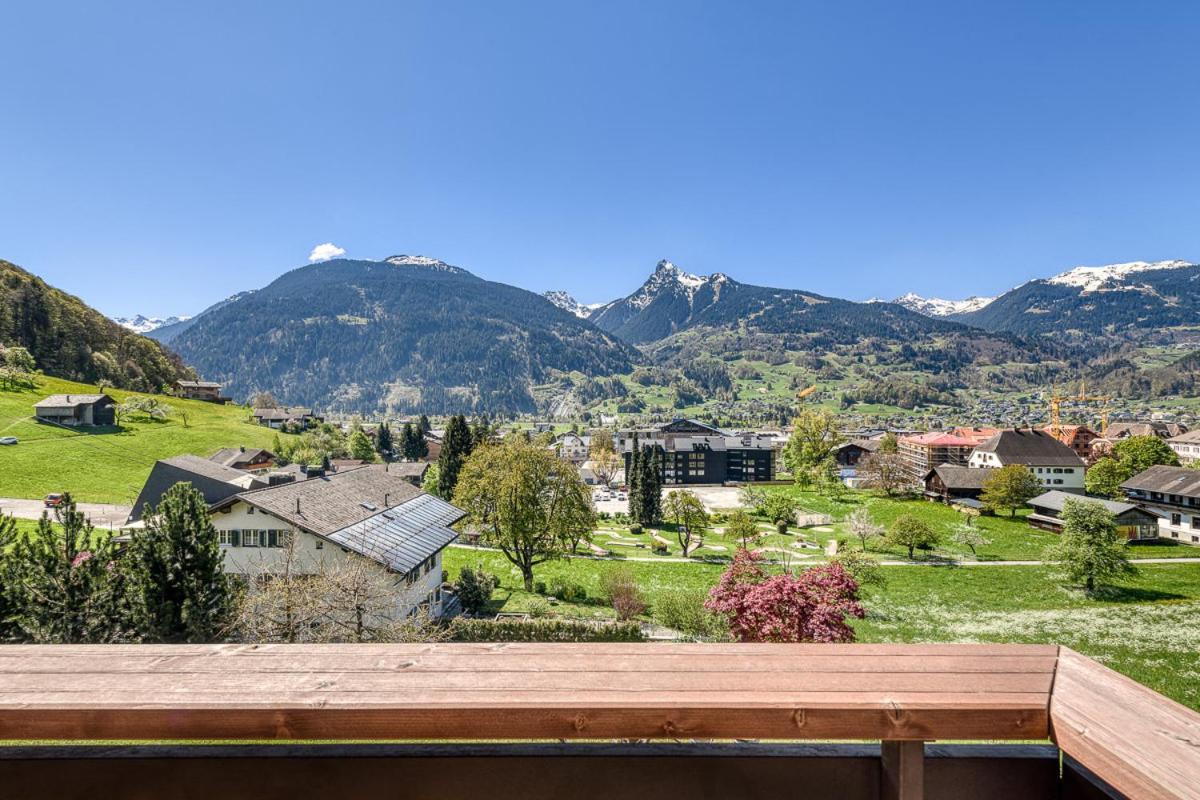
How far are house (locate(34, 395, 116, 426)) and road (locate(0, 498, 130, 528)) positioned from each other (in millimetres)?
27183

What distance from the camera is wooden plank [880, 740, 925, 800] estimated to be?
142 cm

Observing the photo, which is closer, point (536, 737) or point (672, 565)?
point (536, 737)

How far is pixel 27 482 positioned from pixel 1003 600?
7043cm

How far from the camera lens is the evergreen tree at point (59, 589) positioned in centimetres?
1159

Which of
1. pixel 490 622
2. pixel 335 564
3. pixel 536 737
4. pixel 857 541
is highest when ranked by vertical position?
pixel 536 737

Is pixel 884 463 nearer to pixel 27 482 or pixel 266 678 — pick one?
pixel 266 678

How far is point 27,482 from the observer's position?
4484 centimetres

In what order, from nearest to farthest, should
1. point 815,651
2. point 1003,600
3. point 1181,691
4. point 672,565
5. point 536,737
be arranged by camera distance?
1. point 536,737
2. point 815,651
3. point 1181,691
4. point 1003,600
5. point 672,565

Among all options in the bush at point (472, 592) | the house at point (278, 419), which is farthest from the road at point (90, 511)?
the house at point (278, 419)

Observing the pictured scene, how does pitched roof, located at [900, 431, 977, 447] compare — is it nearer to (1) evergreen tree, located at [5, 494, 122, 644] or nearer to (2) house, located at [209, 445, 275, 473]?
(2) house, located at [209, 445, 275, 473]

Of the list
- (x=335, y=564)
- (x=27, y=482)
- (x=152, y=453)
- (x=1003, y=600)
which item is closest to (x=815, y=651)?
(x=335, y=564)

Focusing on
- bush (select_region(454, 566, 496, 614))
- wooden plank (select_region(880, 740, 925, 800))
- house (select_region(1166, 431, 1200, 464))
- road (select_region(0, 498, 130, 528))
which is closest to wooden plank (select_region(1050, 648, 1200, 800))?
wooden plank (select_region(880, 740, 925, 800))

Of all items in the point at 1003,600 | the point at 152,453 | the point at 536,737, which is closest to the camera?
the point at 536,737

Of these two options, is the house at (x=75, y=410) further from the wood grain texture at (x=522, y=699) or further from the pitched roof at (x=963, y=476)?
the pitched roof at (x=963, y=476)
